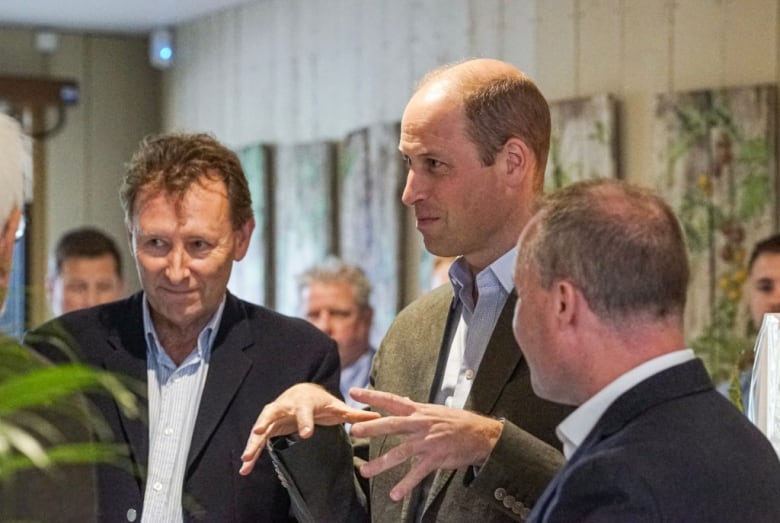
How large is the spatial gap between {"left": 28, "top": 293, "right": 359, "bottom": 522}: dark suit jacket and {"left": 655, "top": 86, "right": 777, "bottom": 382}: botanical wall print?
2265 mm

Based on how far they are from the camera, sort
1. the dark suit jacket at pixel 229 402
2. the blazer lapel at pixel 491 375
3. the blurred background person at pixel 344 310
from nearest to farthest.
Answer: the blazer lapel at pixel 491 375, the dark suit jacket at pixel 229 402, the blurred background person at pixel 344 310

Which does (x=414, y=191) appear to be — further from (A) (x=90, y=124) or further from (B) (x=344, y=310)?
(A) (x=90, y=124)

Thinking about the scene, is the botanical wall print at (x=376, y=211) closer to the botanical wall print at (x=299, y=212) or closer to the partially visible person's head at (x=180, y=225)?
the botanical wall print at (x=299, y=212)

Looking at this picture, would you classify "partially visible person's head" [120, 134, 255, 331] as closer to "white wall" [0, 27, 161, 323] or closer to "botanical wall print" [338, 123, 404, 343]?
"botanical wall print" [338, 123, 404, 343]

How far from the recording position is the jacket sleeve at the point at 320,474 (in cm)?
193

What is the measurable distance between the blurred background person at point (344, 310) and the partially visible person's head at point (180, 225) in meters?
2.49

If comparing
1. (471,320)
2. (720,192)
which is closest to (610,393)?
(471,320)

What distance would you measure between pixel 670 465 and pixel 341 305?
3528 mm

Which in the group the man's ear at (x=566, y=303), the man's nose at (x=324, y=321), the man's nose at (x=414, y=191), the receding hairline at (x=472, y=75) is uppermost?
the receding hairline at (x=472, y=75)

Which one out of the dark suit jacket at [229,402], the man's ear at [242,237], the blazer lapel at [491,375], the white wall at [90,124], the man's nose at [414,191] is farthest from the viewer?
the white wall at [90,124]

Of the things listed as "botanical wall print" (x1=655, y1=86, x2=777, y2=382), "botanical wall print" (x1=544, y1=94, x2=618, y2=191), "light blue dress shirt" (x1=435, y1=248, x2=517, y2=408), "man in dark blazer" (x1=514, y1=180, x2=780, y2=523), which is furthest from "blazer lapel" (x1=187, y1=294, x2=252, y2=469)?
"botanical wall print" (x1=544, y1=94, x2=618, y2=191)

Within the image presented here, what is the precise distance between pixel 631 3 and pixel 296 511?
3.07 m

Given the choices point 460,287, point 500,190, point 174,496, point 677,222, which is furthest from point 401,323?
point 677,222

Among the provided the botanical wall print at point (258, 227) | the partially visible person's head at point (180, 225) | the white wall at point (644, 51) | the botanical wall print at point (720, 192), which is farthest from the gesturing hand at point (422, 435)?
the botanical wall print at point (258, 227)
